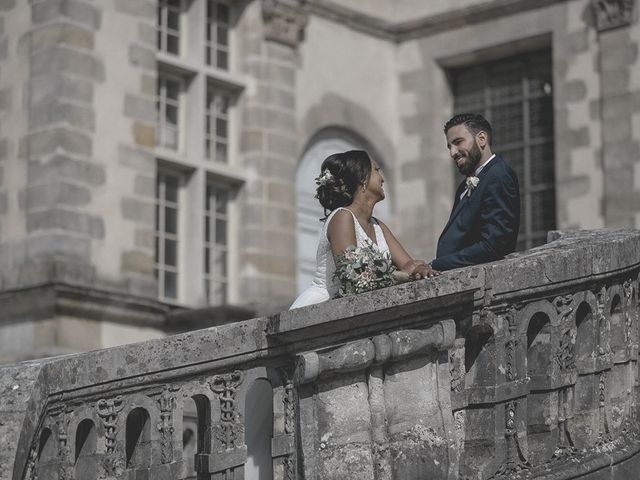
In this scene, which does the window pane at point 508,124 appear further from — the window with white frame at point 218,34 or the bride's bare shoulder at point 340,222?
the bride's bare shoulder at point 340,222

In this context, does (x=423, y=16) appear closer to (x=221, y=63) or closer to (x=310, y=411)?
(x=221, y=63)

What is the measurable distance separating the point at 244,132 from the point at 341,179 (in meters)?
9.58

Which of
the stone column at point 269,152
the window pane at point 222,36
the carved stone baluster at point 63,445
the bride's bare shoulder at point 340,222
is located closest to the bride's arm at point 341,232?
the bride's bare shoulder at point 340,222

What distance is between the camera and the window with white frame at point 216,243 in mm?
17500

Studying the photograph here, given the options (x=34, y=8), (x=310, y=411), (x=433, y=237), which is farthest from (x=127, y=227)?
(x=310, y=411)

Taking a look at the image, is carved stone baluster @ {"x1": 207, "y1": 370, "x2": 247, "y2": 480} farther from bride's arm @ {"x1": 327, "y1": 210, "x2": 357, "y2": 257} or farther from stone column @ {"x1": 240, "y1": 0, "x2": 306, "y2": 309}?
stone column @ {"x1": 240, "y1": 0, "x2": 306, "y2": 309}

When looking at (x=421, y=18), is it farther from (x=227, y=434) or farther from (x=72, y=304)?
(x=227, y=434)

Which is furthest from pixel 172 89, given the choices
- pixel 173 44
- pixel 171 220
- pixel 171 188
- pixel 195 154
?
pixel 171 220

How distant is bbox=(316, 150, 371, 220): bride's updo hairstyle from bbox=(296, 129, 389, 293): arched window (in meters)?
9.69

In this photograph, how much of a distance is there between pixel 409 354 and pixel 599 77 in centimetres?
1123

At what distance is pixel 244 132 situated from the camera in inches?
709

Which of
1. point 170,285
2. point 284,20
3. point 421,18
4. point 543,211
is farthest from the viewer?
point 421,18

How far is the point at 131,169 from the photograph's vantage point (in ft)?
54.3

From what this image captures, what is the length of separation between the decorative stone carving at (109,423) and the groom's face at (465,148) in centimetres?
201
